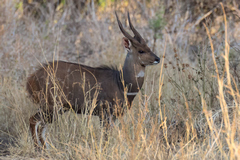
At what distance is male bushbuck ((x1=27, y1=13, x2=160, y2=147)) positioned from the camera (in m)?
4.32

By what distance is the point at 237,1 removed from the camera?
10117mm

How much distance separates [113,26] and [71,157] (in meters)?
6.44

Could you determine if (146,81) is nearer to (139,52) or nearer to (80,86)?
(139,52)

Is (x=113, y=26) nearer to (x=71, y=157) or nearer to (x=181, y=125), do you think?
(x=181, y=125)

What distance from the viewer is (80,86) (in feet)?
14.3

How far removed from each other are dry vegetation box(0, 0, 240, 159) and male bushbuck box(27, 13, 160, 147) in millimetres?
140

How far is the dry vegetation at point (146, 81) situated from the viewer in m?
3.46

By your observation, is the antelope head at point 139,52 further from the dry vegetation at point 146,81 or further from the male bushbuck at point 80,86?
the dry vegetation at point 146,81

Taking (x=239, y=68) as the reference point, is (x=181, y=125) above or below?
below

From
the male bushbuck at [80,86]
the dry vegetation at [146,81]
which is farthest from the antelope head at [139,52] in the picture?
the dry vegetation at [146,81]

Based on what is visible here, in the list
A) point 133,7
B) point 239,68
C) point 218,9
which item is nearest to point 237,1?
point 218,9

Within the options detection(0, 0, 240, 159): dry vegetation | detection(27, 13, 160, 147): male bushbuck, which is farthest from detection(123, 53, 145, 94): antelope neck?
detection(0, 0, 240, 159): dry vegetation

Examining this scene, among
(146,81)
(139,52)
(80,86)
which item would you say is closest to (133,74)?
(139,52)

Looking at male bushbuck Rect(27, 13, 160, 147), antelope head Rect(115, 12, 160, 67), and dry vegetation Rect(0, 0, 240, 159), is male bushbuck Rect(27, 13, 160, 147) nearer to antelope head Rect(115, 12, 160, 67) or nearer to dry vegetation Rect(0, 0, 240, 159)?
antelope head Rect(115, 12, 160, 67)
